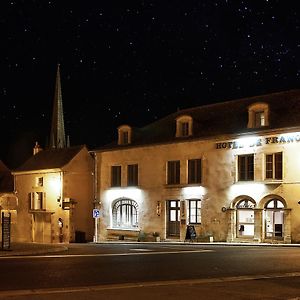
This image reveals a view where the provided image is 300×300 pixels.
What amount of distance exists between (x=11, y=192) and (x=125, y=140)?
16.3 meters

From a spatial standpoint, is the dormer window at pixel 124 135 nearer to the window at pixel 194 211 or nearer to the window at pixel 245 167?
the window at pixel 194 211

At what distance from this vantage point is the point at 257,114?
133ft

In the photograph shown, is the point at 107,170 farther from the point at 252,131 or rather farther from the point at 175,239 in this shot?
the point at 252,131

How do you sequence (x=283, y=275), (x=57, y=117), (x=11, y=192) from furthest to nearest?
(x=57, y=117)
(x=11, y=192)
(x=283, y=275)

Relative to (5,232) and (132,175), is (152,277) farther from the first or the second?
(132,175)

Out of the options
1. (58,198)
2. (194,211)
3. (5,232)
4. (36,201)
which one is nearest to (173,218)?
(194,211)

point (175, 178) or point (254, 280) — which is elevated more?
point (175, 178)

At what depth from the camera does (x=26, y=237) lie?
55031 millimetres

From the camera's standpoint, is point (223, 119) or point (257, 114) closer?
point (257, 114)

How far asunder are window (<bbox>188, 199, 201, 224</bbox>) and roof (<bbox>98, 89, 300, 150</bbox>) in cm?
440

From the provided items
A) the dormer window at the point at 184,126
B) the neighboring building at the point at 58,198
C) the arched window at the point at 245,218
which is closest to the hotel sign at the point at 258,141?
the dormer window at the point at 184,126

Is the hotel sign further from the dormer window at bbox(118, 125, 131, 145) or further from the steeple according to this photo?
the steeple

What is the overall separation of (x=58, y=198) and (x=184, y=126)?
1315cm

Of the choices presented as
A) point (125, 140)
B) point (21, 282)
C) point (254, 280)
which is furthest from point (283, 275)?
point (125, 140)
